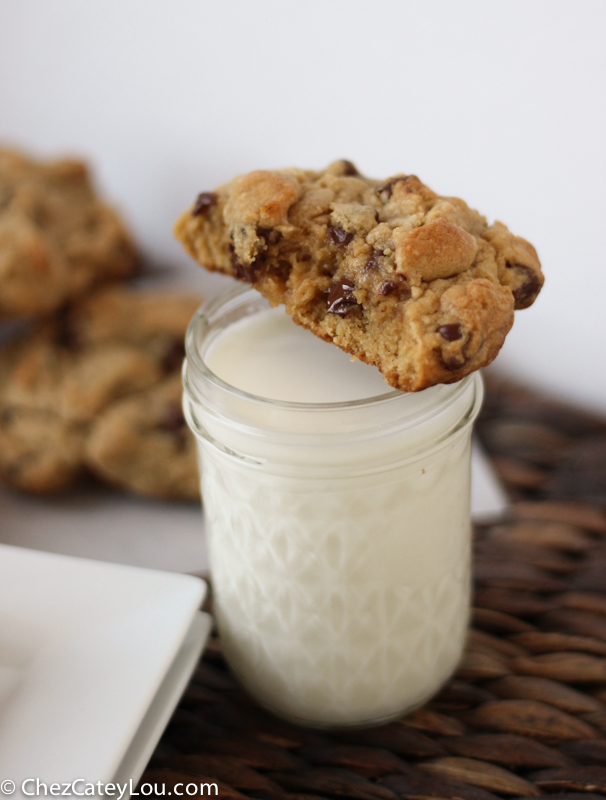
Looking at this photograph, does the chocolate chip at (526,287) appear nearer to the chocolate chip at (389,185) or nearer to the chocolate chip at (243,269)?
the chocolate chip at (389,185)

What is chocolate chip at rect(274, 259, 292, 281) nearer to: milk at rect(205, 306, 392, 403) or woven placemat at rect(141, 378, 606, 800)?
milk at rect(205, 306, 392, 403)

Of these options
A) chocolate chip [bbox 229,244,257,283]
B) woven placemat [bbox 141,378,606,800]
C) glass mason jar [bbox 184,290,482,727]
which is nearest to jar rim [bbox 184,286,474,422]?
glass mason jar [bbox 184,290,482,727]

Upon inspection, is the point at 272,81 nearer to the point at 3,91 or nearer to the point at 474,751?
the point at 3,91

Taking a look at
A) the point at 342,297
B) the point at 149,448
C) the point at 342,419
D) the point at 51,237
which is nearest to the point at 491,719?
the point at 342,419

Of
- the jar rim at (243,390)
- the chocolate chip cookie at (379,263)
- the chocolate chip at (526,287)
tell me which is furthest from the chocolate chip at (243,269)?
the chocolate chip at (526,287)

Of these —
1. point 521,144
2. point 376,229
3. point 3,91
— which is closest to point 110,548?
point 376,229

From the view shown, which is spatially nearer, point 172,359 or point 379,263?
point 379,263

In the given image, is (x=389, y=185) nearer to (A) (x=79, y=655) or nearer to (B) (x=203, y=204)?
(B) (x=203, y=204)
